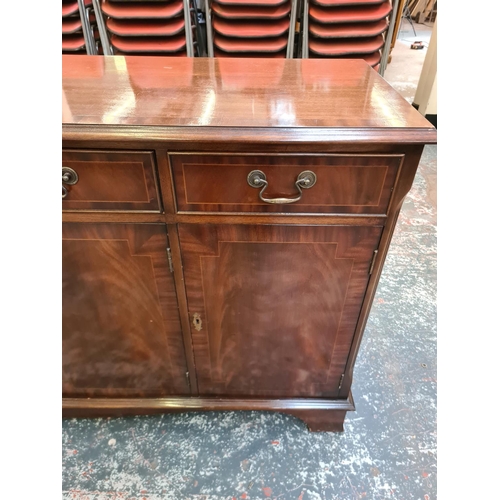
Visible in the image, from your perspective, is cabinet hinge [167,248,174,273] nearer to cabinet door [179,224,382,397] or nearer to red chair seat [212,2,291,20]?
cabinet door [179,224,382,397]

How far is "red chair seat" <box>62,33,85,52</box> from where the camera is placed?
176 cm

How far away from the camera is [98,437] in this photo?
1027 millimetres

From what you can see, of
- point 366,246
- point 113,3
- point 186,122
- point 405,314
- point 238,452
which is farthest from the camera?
point 113,3

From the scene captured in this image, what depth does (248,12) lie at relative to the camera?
5.41ft

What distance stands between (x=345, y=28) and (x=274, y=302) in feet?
5.07

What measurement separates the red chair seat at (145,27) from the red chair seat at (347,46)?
2.13 feet

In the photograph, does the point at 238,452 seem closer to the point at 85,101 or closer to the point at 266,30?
the point at 85,101

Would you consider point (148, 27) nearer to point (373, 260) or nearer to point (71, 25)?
point (71, 25)

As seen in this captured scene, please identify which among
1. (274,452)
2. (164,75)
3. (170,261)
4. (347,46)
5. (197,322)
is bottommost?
(274,452)

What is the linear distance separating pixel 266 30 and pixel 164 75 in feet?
3.36

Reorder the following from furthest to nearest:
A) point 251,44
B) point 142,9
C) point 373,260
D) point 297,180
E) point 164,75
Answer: point 251,44 < point 142,9 < point 164,75 < point 373,260 < point 297,180

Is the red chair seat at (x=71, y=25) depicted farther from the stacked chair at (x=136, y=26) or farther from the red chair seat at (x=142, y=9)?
the red chair seat at (x=142, y=9)

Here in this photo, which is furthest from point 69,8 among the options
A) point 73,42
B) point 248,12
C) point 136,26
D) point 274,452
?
point 274,452

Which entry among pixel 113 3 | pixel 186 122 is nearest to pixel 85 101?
pixel 186 122
